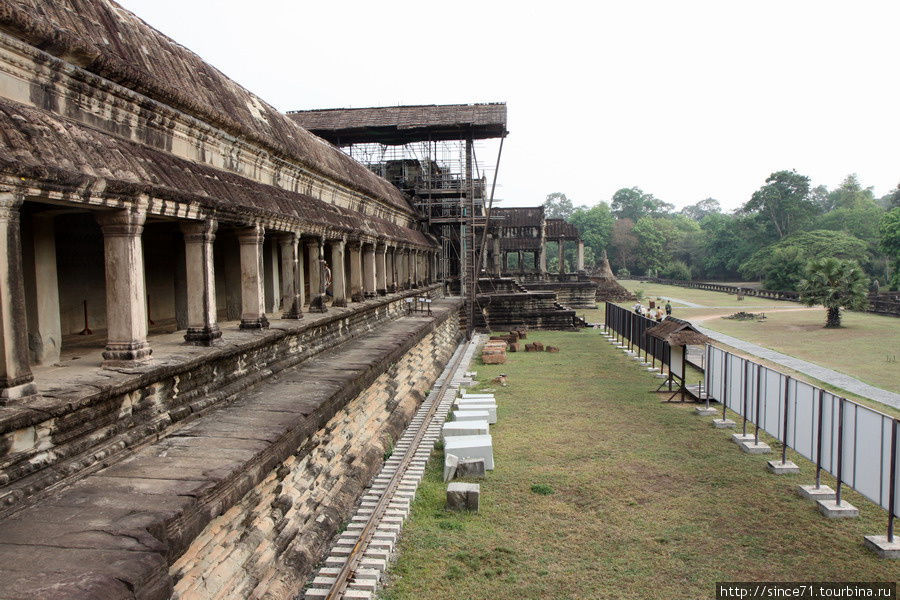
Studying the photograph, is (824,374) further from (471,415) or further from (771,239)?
(771,239)

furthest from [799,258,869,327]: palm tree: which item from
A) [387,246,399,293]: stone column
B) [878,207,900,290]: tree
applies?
[387,246,399,293]: stone column

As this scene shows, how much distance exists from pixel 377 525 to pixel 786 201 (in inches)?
2363

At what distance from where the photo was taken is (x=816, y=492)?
22.3 feet

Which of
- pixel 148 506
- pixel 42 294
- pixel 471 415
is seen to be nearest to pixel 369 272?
pixel 471 415

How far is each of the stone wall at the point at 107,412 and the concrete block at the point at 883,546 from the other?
6209 millimetres

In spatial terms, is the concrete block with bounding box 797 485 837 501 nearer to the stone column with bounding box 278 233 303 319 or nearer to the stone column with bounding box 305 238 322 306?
the stone column with bounding box 278 233 303 319

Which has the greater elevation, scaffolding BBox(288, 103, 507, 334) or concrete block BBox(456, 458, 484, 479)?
scaffolding BBox(288, 103, 507, 334)

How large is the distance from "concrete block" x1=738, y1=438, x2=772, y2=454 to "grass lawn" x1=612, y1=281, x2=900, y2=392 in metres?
6.28

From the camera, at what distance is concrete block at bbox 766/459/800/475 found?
7703 millimetres

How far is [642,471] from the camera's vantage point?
788 centimetres

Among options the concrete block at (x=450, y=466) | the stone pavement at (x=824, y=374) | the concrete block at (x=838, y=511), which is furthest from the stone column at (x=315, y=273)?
the stone pavement at (x=824, y=374)

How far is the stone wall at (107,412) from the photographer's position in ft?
11.3

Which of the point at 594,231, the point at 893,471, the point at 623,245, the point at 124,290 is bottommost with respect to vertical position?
the point at 893,471

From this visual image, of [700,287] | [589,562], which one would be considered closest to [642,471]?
[589,562]
